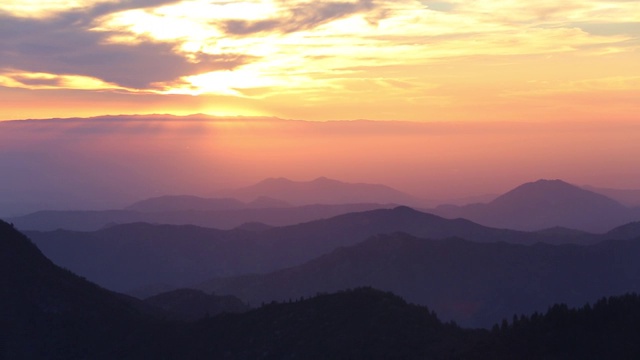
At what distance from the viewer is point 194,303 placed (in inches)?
4734

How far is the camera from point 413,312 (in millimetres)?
81625

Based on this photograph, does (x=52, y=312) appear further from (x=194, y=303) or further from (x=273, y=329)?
(x=194, y=303)

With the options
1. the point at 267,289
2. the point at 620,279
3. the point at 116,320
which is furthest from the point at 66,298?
the point at 620,279

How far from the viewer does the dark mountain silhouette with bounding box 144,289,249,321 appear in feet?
385

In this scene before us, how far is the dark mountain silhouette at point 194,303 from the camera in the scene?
11731cm

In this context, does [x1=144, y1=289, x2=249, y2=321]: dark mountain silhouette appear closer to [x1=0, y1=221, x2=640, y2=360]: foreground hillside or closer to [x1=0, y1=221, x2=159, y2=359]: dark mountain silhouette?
[x1=0, y1=221, x2=640, y2=360]: foreground hillside

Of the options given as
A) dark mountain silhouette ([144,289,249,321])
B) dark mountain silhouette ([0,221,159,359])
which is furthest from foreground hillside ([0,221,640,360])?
dark mountain silhouette ([144,289,249,321])

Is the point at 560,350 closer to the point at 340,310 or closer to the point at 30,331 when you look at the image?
the point at 340,310

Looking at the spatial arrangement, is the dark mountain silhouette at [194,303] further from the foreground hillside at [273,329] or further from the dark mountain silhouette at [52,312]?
the dark mountain silhouette at [52,312]

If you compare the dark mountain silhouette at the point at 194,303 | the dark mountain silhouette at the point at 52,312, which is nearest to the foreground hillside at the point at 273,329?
the dark mountain silhouette at the point at 52,312

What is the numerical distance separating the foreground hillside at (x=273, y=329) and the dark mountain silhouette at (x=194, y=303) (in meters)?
16.5

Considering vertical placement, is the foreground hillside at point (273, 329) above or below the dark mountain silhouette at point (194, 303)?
above

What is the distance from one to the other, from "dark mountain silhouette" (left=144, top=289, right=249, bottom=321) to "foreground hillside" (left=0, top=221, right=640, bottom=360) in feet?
54.1

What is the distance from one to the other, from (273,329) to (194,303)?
39.6 metres
